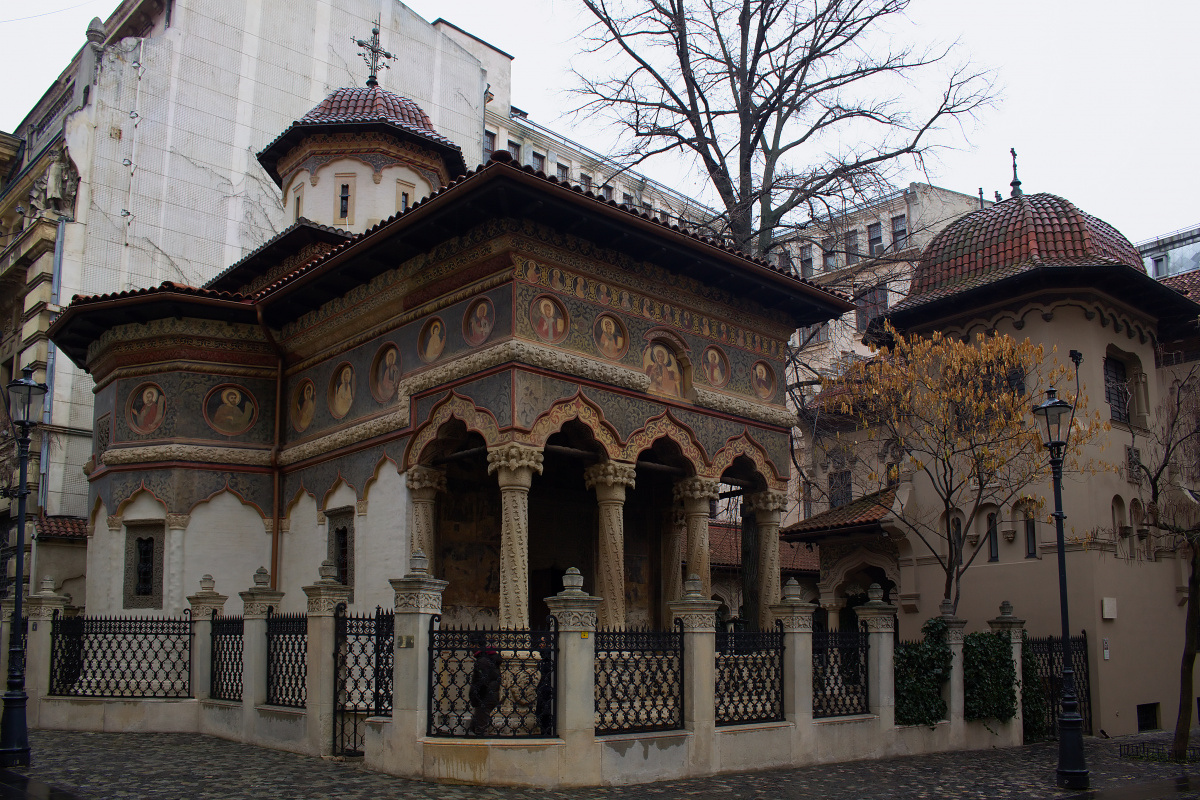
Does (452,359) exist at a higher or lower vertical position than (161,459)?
higher

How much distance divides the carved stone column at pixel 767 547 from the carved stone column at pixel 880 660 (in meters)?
2.45

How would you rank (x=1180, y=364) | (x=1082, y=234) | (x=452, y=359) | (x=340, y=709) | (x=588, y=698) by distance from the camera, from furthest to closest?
(x=1180, y=364) < (x=1082, y=234) < (x=452, y=359) < (x=340, y=709) < (x=588, y=698)

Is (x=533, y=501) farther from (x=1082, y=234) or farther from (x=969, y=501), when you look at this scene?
(x=1082, y=234)

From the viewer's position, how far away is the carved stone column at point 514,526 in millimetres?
11578

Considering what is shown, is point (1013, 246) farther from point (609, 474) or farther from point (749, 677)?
point (749, 677)

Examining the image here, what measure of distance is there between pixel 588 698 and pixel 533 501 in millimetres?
6683

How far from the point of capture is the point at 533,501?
16.0 m

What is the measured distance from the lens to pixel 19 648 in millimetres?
10719

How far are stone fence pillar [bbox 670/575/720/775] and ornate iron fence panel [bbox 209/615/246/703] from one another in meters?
5.70

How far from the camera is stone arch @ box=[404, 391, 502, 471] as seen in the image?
40.1ft

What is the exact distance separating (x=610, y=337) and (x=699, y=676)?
4.76 m

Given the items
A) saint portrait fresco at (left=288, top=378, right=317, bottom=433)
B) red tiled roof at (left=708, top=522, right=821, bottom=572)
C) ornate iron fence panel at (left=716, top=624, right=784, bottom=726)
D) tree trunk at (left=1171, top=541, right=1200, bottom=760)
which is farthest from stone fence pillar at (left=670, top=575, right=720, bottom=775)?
red tiled roof at (left=708, top=522, right=821, bottom=572)

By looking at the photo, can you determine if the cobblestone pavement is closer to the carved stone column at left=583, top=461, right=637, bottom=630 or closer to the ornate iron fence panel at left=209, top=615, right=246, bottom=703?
the ornate iron fence panel at left=209, top=615, right=246, bottom=703

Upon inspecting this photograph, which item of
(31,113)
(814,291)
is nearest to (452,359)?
(814,291)
